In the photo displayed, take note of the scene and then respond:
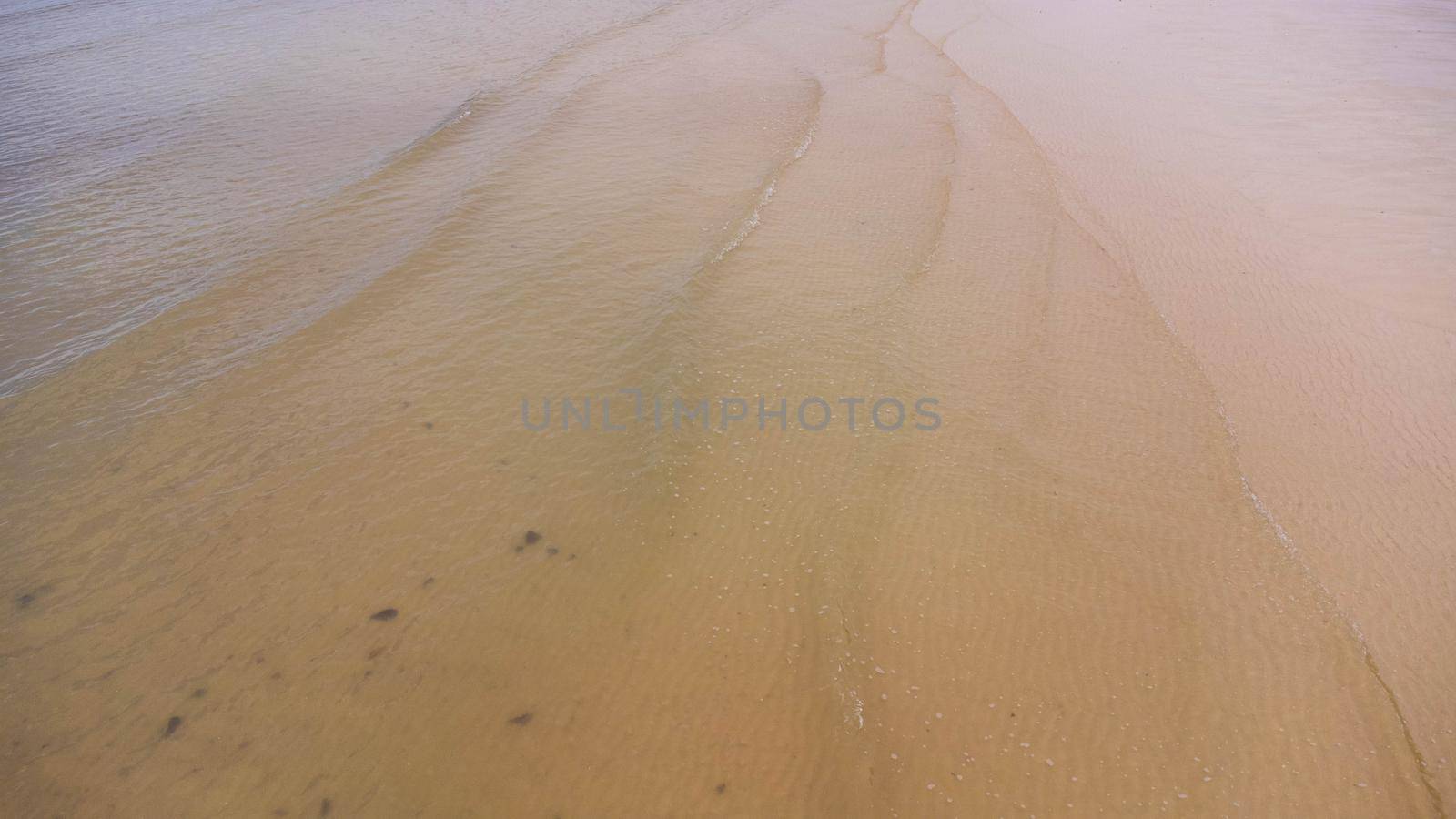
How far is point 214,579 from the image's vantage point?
3.49 meters

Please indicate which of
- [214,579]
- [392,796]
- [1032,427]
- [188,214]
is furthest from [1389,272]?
[188,214]

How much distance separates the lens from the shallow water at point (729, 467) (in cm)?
287

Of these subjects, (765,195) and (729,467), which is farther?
(765,195)

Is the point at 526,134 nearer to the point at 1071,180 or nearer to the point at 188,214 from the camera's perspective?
the point at 188,214

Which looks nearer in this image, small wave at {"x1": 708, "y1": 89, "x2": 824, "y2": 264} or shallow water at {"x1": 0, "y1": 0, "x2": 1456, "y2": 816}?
shallow water at {"x1": 0, "y1": 0, "x2": 1456, "y2": 816}

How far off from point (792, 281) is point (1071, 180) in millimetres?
3259

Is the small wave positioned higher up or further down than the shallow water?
higher up

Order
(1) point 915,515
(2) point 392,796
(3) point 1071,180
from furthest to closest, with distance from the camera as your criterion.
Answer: (3) point 1071,180
(1) point 915,515
(2) point 392,796

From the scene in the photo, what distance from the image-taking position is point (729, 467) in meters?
4.07

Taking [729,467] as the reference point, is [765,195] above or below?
above

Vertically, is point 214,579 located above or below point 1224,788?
above

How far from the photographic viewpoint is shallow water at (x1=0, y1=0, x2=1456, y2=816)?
9.42ft

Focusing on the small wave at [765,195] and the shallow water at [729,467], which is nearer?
the shallow water at [729,467]

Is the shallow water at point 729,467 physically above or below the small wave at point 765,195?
below
